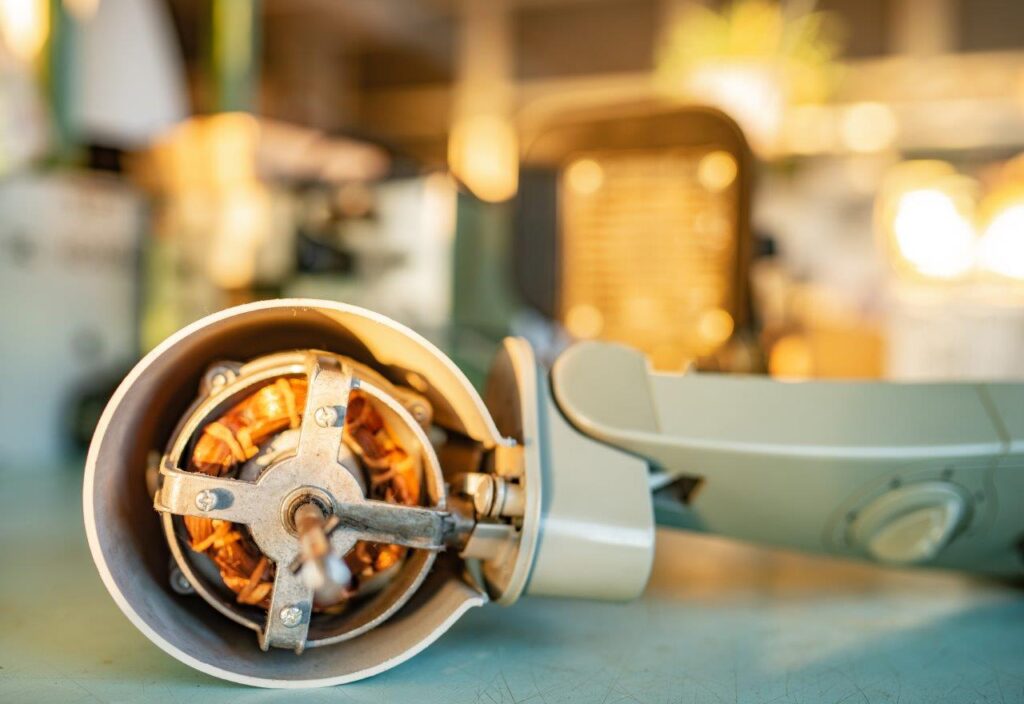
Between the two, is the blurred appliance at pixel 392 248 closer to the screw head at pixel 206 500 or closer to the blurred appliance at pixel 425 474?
the blurred appliance at pixel 425 474

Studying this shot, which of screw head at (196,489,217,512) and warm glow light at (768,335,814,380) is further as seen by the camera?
warm glow light at (768,335,814,380)

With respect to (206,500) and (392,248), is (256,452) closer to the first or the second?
(206,500)

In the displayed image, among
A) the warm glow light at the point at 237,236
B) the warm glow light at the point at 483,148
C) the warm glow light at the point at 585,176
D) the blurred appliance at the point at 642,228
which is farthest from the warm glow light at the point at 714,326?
the warm glow light at the point at 483,148

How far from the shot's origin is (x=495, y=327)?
2.53 metres

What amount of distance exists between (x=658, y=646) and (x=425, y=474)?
0.95 feet

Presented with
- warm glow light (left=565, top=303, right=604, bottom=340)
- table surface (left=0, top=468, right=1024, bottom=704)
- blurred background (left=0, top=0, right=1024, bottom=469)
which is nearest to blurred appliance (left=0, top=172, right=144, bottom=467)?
blurred background (left=0, top=0, right=1024, bottom=469)

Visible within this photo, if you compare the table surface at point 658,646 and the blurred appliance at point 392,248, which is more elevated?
the blurred appliance at point 392,248

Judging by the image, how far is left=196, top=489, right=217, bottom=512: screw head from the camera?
0.64m

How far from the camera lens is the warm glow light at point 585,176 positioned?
2188mm

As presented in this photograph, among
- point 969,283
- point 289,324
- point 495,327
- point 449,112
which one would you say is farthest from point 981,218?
point 449,112

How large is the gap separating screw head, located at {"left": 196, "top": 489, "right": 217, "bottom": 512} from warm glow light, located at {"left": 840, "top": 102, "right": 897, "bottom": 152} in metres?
5.85

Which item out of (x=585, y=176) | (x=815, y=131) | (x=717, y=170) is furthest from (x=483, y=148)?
(x=717, y=170)

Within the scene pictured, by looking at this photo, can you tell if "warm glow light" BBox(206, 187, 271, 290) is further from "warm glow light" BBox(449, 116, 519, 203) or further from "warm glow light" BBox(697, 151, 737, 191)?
"warm glow light" BBox(449, 116, 519, 203)

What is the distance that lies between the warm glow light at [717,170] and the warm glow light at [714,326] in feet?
0.92
